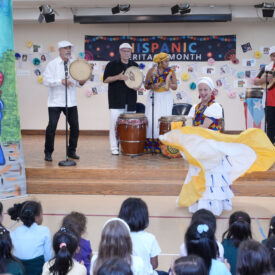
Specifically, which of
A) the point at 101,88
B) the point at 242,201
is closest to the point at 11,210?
the point at 242,201

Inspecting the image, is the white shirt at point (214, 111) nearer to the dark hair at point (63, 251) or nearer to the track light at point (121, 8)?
the dark hair at point (63, 251)

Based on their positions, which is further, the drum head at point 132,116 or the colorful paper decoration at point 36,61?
the colorful paper decoration at point 36,61

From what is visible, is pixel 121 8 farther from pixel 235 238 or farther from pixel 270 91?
pixel 235 238

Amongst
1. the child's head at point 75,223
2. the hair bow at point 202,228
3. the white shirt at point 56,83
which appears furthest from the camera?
the white shirt at point 56,83

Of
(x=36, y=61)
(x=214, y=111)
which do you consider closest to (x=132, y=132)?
(x=214, y=111)

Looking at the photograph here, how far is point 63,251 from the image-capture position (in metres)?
2.67

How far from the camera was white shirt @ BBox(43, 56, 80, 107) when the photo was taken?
641cm

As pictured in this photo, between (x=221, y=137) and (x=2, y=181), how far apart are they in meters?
2.83

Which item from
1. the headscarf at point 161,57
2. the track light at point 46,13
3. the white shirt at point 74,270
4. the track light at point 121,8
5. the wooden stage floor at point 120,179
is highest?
the track light at point 121,8

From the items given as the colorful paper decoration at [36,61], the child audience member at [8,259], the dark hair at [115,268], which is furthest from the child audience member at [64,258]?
the colorful paper decoration at [36,61]

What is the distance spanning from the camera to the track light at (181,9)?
834cm

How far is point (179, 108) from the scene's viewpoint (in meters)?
8.15

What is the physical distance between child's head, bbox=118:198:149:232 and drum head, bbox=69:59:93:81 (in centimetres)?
334

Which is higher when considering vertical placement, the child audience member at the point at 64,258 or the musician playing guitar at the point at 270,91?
the musician playing guitar at the point at 270,91
